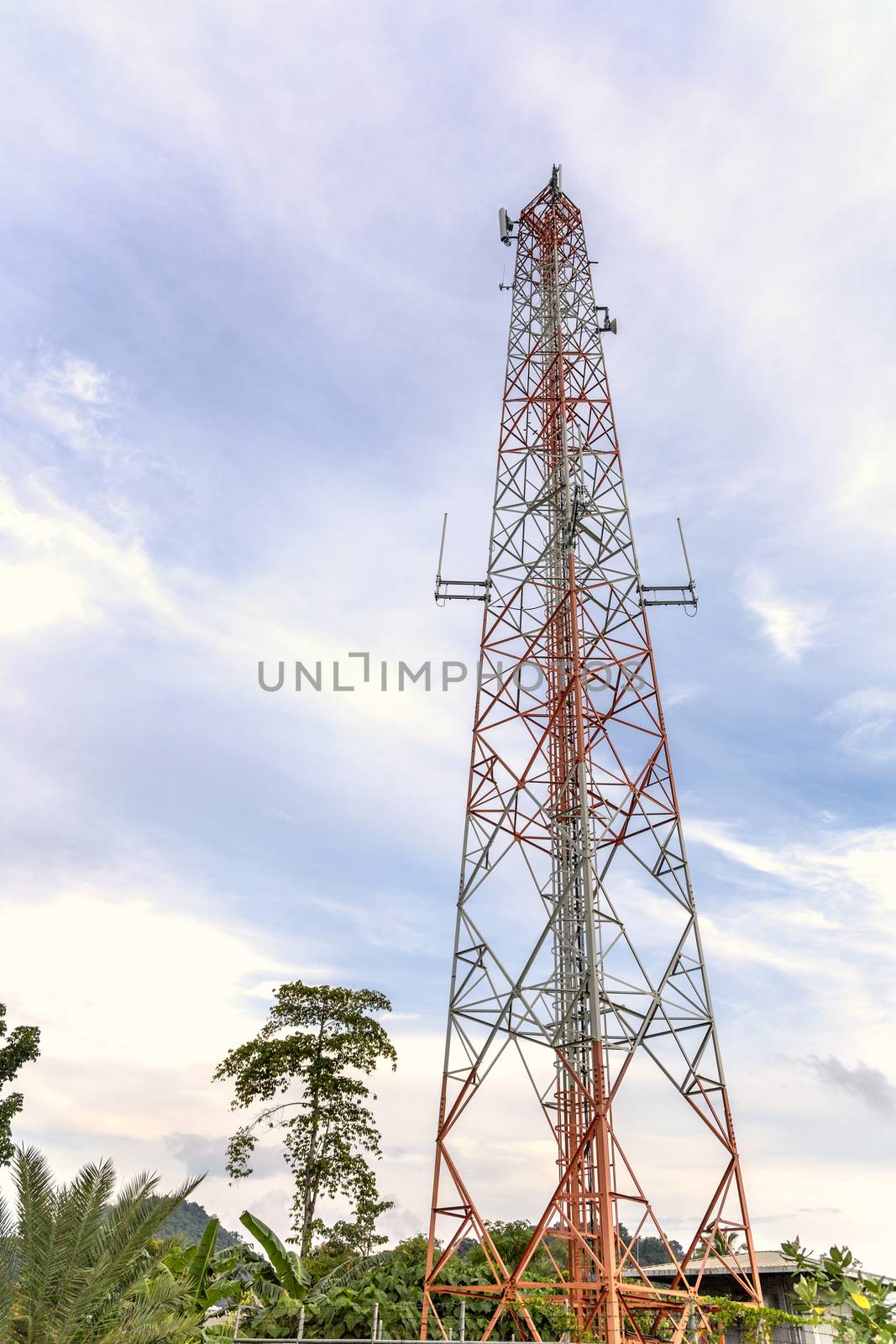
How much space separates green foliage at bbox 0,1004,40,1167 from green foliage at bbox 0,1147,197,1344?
64.9 ft

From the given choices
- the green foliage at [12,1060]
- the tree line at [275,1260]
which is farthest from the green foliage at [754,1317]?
the green foliage at [12,1060]

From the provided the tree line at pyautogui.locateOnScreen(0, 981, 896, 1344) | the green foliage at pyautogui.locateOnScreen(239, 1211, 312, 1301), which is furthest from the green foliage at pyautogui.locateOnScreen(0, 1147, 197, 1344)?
the green foliage at pyautogui.locateOnScreen(239, 1211, 312, 1301)

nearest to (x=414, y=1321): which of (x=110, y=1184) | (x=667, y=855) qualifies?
(x=667, y=855)

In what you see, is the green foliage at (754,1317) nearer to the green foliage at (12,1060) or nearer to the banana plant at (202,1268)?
the banana plant at (202,1268)

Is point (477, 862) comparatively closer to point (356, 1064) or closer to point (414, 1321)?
point (414, 1321)

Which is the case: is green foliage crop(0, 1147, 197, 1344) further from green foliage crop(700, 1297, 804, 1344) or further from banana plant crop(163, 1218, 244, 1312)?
green foliage crop(700, 1297, 804, 1344)

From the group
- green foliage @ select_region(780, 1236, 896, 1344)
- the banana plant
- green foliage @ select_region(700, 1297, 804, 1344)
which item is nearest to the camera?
green foliage @ select_region(780, 1236, 896, 1344)

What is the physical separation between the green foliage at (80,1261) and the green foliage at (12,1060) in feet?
64.9

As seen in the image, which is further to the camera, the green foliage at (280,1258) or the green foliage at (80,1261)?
the green foliage at (280,1258)

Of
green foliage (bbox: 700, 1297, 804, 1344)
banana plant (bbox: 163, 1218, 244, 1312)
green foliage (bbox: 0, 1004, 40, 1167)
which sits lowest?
green foliage (bbox: 700, 1297, 804, 1344)

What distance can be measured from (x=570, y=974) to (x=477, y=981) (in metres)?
1.39

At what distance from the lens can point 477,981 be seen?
1394 cm

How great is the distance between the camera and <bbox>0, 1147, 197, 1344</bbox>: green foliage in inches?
272

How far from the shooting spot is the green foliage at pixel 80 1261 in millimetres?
6898
